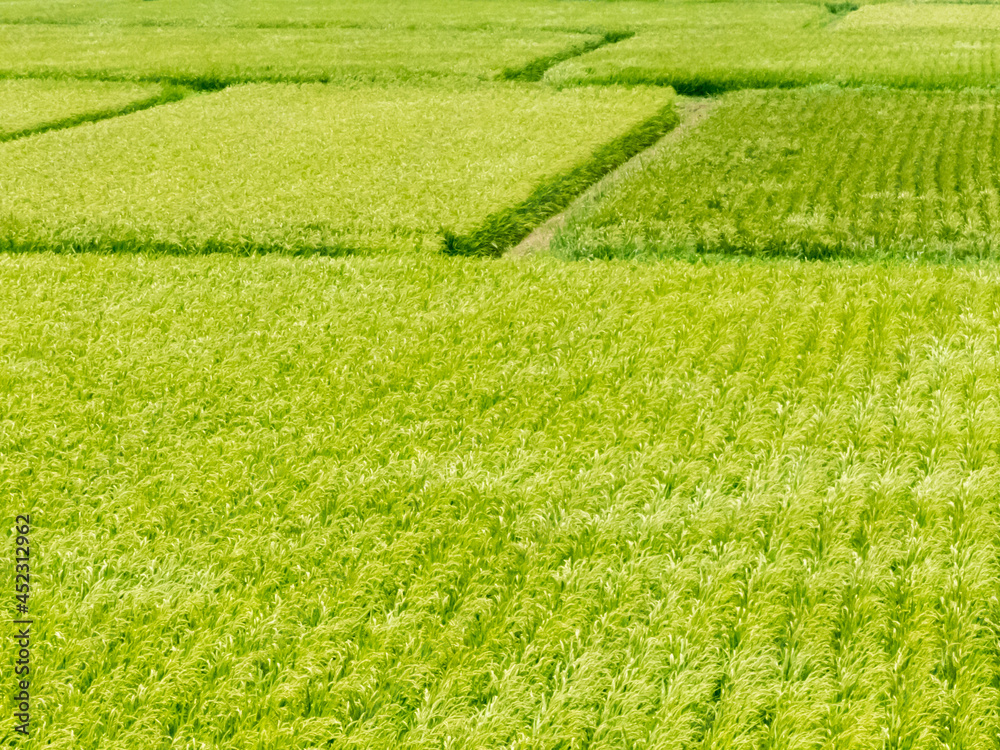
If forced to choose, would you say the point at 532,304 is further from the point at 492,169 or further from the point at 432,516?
the point at 492,169

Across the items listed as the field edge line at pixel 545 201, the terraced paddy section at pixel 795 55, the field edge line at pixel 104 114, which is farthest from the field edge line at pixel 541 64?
the field edge line at pixel 104 114

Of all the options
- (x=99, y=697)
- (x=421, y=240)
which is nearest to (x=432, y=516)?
(x=99, y=697)

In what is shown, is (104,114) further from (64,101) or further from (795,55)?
(795,55)

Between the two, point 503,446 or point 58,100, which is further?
point 58,100

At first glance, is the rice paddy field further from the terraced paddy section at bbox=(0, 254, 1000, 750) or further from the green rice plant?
the green rice plant

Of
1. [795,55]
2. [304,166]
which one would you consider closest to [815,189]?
[304,166]
